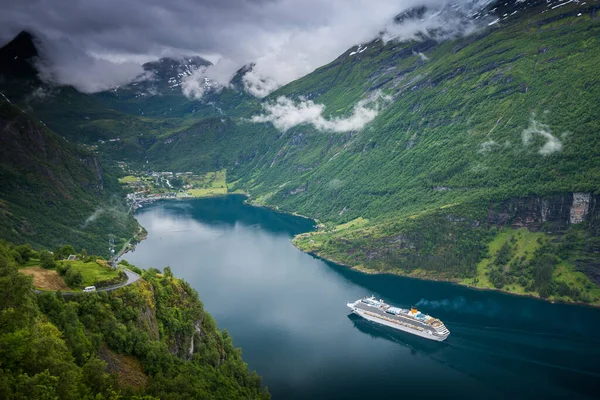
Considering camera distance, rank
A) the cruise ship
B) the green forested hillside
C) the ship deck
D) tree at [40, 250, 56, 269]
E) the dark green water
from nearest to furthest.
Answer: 1. the green forested hillside
2. tree at [40, 250, 56, 269]
3. the dark green water
4. the cruise ship
5. the ship deck

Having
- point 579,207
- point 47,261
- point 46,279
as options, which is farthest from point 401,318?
point 46,279

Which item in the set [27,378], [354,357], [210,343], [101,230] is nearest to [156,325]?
[210,343]

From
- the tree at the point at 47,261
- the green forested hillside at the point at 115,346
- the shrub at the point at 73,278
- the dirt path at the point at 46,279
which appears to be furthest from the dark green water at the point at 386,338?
the tree at the point at 47,261

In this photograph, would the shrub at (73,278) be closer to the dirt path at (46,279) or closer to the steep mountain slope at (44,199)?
the dirt path at (46,279)

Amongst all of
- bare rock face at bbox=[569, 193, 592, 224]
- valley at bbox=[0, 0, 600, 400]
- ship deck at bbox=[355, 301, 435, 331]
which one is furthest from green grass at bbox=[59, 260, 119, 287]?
bare rock face at bbox=[569, 193, 592, 224]

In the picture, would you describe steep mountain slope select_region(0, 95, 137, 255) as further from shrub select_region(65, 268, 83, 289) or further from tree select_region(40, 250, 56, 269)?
shrub select_region(65, 268, 83, 289)

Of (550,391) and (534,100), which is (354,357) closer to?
(550,391)

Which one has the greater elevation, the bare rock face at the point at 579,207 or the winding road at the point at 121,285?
the winding road at the point at 121,285
